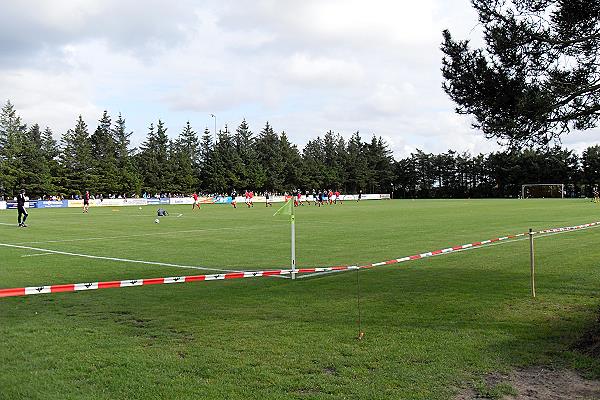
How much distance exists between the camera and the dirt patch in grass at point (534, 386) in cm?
578

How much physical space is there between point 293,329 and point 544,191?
374 ft

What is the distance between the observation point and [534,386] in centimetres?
606

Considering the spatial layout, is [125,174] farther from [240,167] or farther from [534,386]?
Answer: [534,386]

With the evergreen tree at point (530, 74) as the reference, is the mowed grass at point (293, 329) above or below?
below

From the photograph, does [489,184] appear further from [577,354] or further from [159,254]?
[577,354]

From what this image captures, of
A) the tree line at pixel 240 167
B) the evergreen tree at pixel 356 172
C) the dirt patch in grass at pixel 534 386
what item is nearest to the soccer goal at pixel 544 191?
the tree line at pixel 240 167

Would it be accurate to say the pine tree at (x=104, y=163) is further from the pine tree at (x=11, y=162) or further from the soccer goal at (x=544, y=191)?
the soccer goal at (x=544, y=191)

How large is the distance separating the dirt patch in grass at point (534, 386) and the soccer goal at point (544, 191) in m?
113

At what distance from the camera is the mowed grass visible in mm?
6145

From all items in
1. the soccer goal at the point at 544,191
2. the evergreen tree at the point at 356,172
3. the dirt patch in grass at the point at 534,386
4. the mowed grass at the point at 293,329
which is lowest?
the dirt patch in grass at the point at 534,386

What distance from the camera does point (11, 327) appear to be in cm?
871

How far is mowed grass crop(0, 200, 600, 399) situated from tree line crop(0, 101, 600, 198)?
56.3 metres

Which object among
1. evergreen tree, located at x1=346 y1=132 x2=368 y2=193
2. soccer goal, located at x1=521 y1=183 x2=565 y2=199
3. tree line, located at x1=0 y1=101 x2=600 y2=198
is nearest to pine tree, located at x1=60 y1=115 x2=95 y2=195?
tree line, located at x1=0 y1=101 x2=600 y2=198

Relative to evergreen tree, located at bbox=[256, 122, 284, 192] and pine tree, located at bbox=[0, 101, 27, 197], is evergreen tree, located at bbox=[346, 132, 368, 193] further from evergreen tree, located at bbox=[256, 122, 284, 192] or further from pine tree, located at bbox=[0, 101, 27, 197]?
pine tree, located at bbox=[0, 101, 27, 197]
